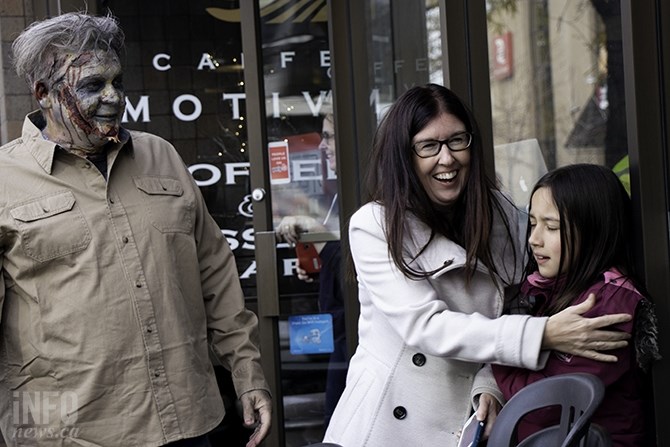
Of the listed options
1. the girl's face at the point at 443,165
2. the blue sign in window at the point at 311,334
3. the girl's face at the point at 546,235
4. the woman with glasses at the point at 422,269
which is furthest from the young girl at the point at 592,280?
the blue sign in window at the point at 311,334

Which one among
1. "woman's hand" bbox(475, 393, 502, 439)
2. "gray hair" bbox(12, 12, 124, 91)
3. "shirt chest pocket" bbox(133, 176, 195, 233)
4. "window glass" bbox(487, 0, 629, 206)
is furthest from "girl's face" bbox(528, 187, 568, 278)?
"gray hair" bbox(12, 12, 124, 91)

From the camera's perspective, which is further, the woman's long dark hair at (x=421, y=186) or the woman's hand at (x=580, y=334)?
the woman's long dark hair at (x=421, y=186)

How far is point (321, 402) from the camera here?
527 cm

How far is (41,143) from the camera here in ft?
9.36

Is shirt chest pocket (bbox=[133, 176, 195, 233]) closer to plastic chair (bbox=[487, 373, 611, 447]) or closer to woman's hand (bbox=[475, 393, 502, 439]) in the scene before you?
woman's hand (bbox=[475, 393, 502, 439])

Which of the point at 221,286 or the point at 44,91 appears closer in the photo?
the point at 44,91

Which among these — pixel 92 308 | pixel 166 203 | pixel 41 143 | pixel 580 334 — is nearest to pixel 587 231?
pixel 580 334

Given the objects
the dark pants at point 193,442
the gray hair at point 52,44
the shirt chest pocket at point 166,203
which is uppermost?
the gray hair at point 52,44

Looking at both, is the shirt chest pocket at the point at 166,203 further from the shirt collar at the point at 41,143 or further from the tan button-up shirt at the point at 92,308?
the shirt collar at the point at 41,143

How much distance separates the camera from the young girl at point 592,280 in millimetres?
2523

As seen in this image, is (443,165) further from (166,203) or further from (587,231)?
(166,203)

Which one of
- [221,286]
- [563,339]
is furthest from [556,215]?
[221,286]

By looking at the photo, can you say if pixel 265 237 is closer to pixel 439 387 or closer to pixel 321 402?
pixel 321 402

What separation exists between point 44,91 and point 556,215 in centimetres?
144
